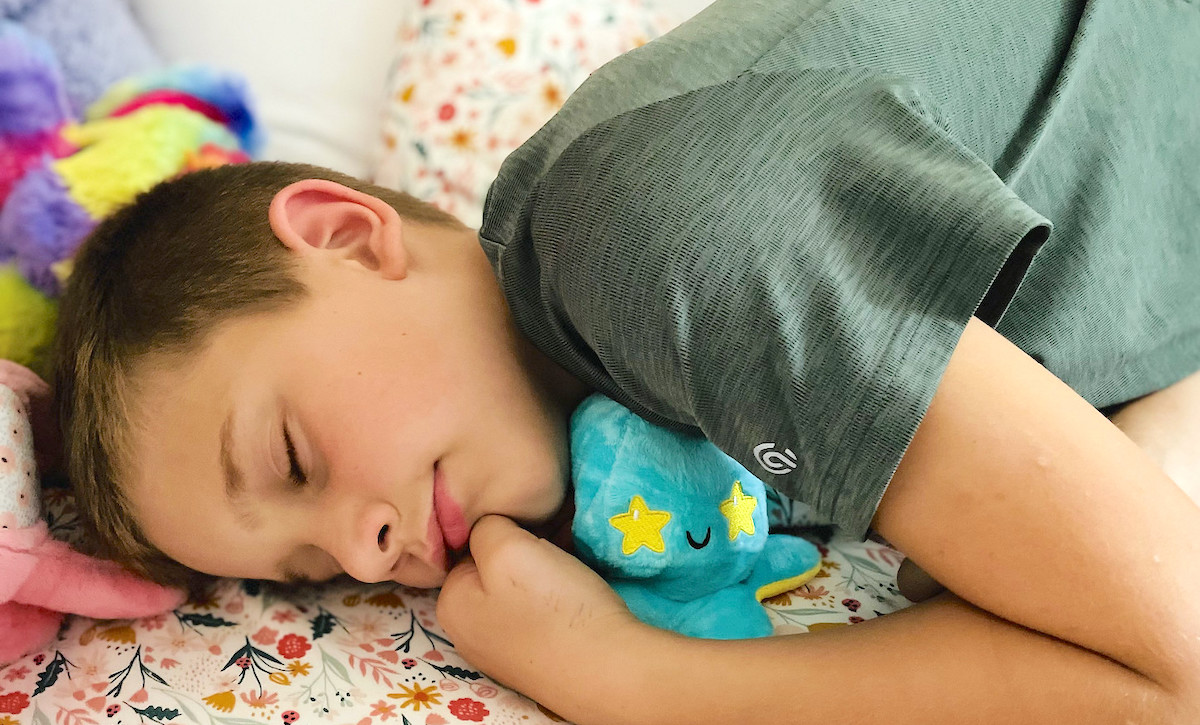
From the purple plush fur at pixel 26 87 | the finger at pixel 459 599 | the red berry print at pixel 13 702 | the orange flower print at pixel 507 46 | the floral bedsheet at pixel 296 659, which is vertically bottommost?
the red berry print at pixel 13 702

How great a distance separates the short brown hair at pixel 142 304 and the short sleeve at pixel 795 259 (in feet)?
0.95

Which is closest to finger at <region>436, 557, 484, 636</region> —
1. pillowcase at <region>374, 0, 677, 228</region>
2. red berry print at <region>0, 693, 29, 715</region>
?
red berry print at <region>0, 693, 29, 715</region>

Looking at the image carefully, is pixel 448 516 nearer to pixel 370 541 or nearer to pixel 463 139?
pixel 370 541

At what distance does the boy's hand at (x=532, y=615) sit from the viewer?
0.67 metres

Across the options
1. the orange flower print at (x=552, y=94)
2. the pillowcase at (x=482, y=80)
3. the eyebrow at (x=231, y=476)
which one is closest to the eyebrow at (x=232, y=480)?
the eyebrow at (x=231, y=476)

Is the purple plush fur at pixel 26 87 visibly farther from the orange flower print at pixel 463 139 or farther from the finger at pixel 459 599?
the finger at pixel 459 599

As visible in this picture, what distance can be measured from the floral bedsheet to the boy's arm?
0.13 m

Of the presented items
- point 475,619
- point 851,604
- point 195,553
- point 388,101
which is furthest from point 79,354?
point 851,604

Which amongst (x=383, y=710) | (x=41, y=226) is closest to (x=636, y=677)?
(x=383, y=710)

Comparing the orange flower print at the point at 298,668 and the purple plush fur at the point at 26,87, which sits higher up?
the purple plush fur at the point at 26,87

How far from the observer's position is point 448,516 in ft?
2.49

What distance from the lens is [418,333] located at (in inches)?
29.2

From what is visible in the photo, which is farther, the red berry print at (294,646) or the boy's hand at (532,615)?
the red berry print at (294,646)

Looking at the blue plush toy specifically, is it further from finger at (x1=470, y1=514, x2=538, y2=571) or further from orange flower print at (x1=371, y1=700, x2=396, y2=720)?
orange flower print at (x1=371, y1=700, x2=396, y2=720)
